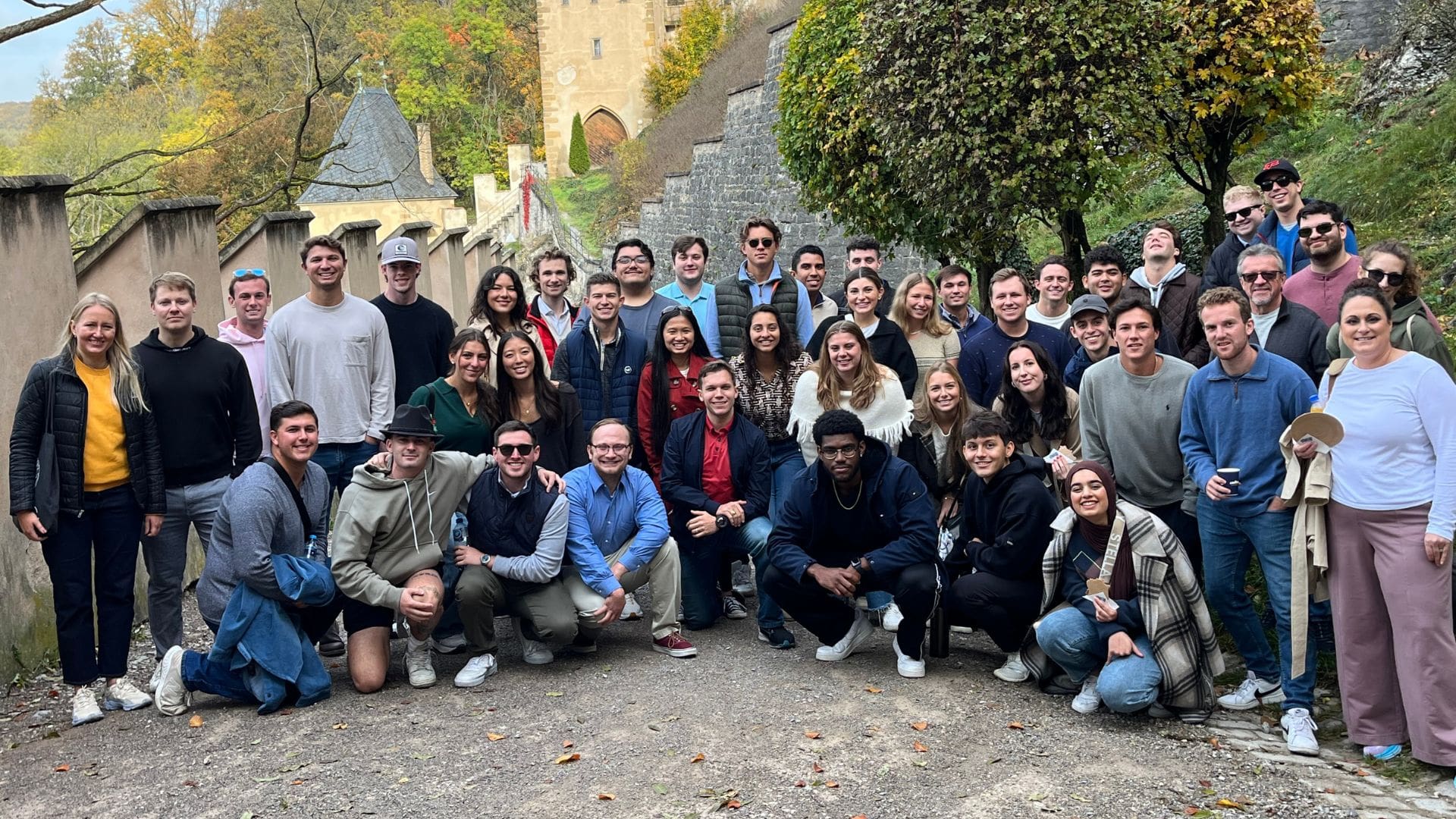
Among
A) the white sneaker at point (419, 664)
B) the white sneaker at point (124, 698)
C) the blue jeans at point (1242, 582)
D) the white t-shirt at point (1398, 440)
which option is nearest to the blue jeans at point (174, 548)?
the white sneaker at point (124, 698)

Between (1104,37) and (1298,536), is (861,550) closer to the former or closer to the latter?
(1298,536)

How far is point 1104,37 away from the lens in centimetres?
992

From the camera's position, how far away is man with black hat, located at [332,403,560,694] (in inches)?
243

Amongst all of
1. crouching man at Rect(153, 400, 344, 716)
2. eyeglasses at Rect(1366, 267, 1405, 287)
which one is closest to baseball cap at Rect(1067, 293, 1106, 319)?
eyeglasses at Rect(1366, 267, 1405, 287)

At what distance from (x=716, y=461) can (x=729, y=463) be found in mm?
70

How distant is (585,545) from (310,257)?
216 centimetres

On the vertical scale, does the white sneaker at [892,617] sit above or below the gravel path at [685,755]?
above

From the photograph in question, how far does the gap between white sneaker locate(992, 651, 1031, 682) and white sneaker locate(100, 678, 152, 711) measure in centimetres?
400

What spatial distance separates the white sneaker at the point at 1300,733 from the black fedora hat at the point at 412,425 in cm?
396

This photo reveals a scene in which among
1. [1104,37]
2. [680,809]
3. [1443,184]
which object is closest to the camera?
[680,809]

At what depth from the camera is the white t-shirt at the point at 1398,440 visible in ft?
16.1

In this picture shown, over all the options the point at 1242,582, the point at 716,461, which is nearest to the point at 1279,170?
the point at 1242,582

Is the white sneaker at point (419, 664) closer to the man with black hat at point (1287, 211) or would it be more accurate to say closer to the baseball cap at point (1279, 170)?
the man with black hat at point (1287, 211)

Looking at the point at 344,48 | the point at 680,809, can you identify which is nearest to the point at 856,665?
the point at 680,809
